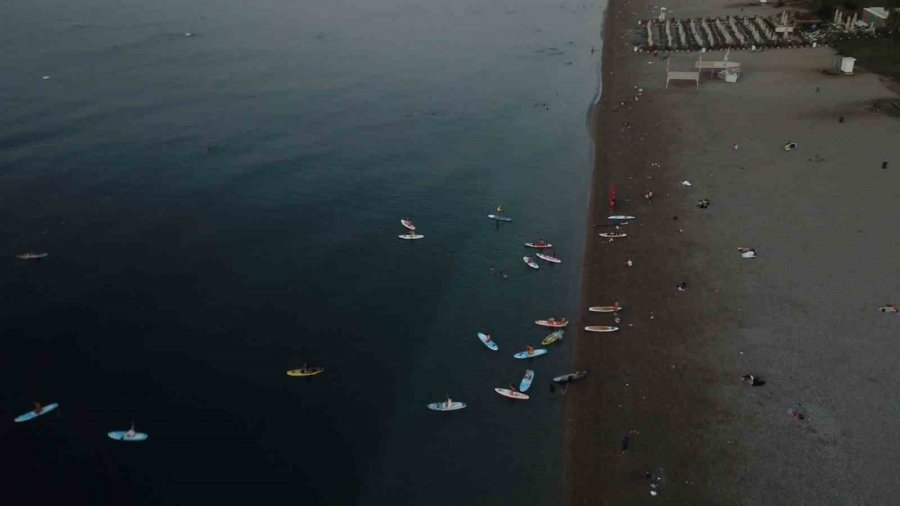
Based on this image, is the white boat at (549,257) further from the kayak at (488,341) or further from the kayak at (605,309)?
the kayak at (488,341)

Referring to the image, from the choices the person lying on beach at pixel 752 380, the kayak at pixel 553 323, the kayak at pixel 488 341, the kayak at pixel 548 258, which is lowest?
the kayak at pixel 488 341

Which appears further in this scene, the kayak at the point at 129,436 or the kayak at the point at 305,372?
the kayak at the point at 305,372

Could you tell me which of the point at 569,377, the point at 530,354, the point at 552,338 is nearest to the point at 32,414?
the point at 530,354

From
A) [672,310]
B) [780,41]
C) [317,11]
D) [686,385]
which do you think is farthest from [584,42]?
[686,385]

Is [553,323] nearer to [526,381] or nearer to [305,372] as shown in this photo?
[526,381]

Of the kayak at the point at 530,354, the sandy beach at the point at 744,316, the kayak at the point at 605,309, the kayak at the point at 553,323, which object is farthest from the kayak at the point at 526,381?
the kayak at the point at 605,309

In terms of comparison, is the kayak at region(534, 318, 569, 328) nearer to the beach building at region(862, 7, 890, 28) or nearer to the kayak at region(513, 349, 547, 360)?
the kayak at region(513, 349, 547, 360)

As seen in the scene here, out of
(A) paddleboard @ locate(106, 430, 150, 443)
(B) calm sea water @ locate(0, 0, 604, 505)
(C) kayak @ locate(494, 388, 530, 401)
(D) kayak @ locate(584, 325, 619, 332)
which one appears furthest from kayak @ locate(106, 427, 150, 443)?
(D) kayak @ locate(584, 325, 619, 332)
